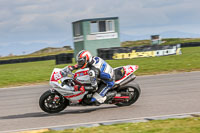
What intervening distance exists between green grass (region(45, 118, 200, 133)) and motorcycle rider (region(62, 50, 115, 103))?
1715 millimetres

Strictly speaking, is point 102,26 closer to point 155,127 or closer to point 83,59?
point 83,59

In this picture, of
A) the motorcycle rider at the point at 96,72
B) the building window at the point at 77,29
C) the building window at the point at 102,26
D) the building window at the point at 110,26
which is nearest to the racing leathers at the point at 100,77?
the motorcycle rider at the point at 96,72

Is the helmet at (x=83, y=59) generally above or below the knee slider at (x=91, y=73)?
above

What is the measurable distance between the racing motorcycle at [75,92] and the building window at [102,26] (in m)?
25.0

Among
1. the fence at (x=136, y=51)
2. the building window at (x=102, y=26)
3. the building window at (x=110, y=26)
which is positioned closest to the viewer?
the fence at (x=136, y=51)

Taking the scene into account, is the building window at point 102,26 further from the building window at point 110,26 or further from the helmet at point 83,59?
the helmet at point 83,59

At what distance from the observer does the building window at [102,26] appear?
3234cm

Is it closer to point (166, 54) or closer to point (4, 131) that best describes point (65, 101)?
point (4, 131)

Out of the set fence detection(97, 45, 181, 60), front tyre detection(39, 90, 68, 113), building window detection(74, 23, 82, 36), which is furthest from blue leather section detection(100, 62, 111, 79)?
building window detection(74, 23, 82, 36)

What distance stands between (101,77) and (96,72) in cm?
27

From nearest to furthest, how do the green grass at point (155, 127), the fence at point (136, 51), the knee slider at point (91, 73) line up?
1. the green grass at point (155, 127)
2. the knee slider at point (91, 73)
3. the fence at point (136, 51)

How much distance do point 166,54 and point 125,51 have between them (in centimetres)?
345

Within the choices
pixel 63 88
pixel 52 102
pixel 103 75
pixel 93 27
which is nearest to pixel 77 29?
pixel 93 27

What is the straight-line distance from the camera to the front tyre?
7.08 metres
